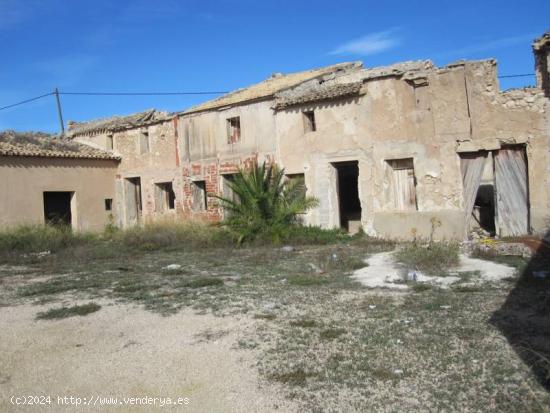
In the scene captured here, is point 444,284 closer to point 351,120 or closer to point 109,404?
point 109,404

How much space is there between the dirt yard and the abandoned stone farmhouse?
14.9 feet

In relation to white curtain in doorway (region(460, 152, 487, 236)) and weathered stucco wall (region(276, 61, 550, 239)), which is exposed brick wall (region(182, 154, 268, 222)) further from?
white curtain in doorway (region(460, 152, 487, 236))

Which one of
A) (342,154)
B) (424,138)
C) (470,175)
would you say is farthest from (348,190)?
(470,175)

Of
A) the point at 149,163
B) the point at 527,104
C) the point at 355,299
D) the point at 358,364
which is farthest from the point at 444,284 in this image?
the point at 149,163

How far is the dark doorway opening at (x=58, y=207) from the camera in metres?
20.7

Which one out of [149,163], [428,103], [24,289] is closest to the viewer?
[24,289]

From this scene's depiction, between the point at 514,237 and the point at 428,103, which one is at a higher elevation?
the point at 428,103

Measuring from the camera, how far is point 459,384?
13.5ft

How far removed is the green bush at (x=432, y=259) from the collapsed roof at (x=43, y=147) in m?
15.2

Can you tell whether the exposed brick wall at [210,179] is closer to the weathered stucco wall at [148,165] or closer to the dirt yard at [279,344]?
the weathered stucco wall at [148,165]

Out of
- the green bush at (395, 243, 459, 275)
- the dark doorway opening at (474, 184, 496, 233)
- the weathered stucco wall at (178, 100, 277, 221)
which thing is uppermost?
the weathered stucco wall at (178, 100, 277, 221)

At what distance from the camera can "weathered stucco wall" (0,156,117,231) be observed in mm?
18531

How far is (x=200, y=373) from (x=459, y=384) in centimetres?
229

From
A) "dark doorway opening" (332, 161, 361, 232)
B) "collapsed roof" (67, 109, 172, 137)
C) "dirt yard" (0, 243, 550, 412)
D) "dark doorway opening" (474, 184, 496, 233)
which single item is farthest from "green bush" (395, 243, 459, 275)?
"collapsed roof" (67, 109, 172, 137)
